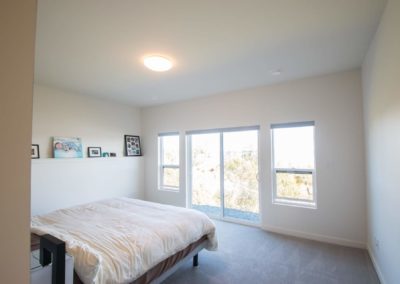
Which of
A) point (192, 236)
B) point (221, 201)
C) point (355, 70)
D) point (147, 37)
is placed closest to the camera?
point (147, 37)

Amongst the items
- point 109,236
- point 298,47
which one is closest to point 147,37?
point 298,47

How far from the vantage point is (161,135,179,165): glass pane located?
527cm

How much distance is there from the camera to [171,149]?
536cm

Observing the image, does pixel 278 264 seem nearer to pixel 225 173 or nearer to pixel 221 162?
pixel 225 173

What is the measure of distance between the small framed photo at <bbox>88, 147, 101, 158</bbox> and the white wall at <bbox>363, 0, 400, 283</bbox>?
4.80 metres

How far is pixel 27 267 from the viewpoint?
0.69 metres

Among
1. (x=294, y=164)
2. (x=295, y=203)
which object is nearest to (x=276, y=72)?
(x=294, y=164)

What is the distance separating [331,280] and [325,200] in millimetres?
1318

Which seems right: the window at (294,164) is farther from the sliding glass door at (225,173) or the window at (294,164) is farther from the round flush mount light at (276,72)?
the round flush mount light at (276,72)

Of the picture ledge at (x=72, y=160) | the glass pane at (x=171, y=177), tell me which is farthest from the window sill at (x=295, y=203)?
the picture ledge at (x=72, y=160)

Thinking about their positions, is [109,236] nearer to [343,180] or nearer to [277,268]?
[277,268]

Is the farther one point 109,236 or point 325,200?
point 325,200

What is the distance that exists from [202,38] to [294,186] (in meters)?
2.88

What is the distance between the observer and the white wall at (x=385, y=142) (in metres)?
1.76
